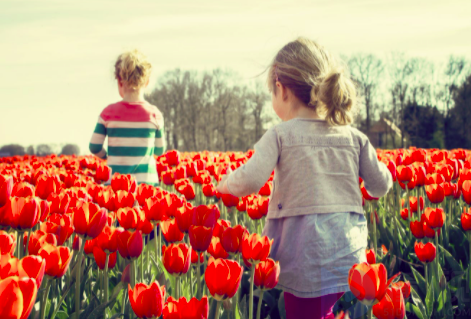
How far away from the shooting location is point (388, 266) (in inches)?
→ 138

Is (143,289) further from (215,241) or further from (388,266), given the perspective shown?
(388,266)

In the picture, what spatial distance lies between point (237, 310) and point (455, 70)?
138ft

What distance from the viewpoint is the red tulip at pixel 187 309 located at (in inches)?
52.5

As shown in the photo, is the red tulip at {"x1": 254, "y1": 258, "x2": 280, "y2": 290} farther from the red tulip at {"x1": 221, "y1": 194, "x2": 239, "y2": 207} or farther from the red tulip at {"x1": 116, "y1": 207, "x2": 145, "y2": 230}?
the red tulip at {"x1": 221, "y1": 194, "x2": 239, "y2": 207}

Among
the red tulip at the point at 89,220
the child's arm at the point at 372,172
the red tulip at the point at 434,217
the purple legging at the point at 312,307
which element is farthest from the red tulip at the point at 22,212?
the red tulip at the point at 434,217

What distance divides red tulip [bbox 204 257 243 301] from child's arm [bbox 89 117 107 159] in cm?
328

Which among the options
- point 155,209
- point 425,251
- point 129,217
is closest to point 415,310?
point 425,251

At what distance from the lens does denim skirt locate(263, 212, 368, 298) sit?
2408mm

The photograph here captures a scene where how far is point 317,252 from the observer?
2.42m

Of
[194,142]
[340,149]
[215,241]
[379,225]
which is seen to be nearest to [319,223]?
[340,149]

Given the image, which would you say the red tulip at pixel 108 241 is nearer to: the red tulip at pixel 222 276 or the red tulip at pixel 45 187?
the red tulip at pixel 222 276

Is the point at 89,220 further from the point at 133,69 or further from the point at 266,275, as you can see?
the point at 133,69

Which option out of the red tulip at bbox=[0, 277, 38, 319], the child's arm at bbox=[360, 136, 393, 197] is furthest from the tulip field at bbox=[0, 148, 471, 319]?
the child's arm at bbox=[360, 136, 393, 197]

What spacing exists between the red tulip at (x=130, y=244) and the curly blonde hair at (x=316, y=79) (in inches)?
46.3
